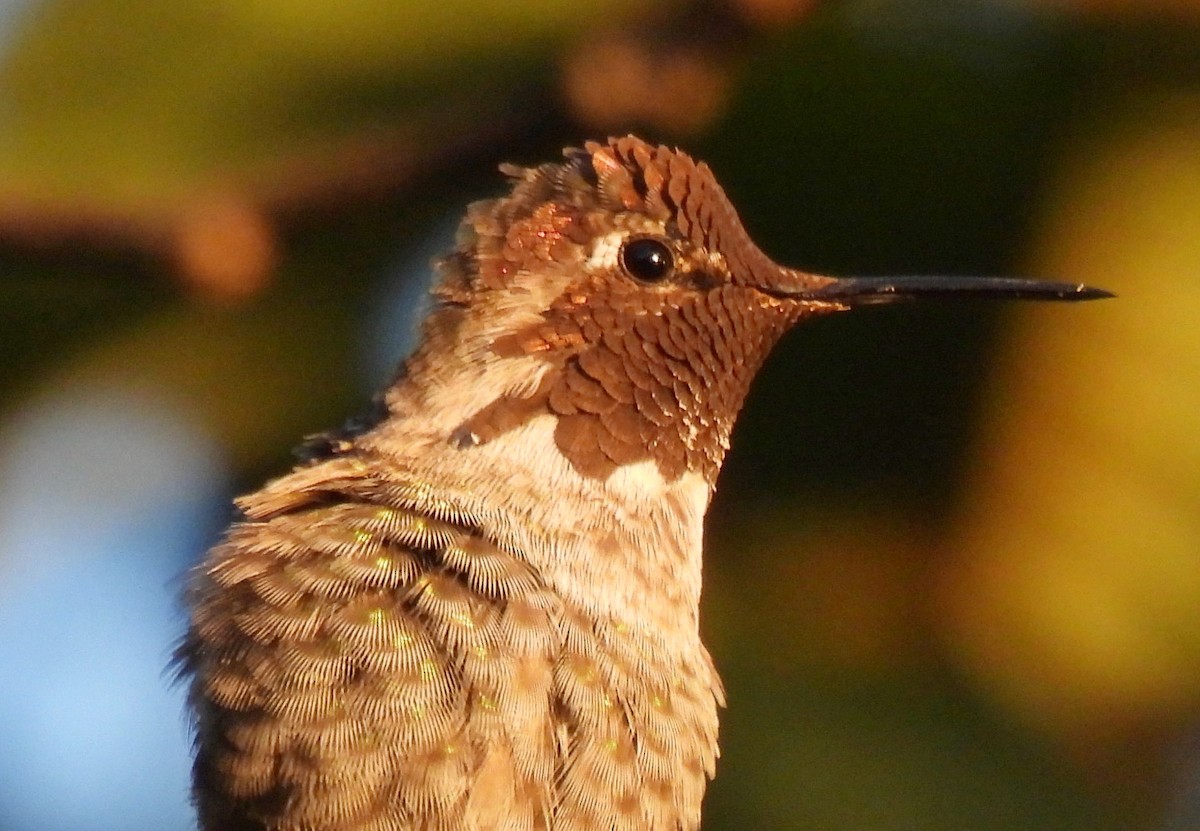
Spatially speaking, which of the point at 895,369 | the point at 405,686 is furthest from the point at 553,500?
the point at 895,369

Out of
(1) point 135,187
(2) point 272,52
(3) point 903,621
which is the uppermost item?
(2) point 272,52

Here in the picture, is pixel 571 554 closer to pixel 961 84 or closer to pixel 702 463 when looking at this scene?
pixel 702 463

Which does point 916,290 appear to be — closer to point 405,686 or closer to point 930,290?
point 930,290

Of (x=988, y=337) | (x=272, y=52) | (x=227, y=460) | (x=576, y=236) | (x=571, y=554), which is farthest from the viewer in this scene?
(x=272, y=52)

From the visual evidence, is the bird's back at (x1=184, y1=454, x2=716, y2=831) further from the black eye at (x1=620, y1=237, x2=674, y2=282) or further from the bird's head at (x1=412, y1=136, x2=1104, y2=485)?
the black eye at (x1=620, y1=237, x2=674, y2=282)

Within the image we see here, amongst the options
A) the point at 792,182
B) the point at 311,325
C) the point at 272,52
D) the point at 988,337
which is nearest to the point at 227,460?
the point at 311,325

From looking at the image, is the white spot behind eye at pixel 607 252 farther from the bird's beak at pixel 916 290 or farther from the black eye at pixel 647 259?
the bird's beak at pixel 916 290

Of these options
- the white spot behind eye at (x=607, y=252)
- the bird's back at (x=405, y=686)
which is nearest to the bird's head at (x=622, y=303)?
the white spot behind eye at (x=607, y=252)
